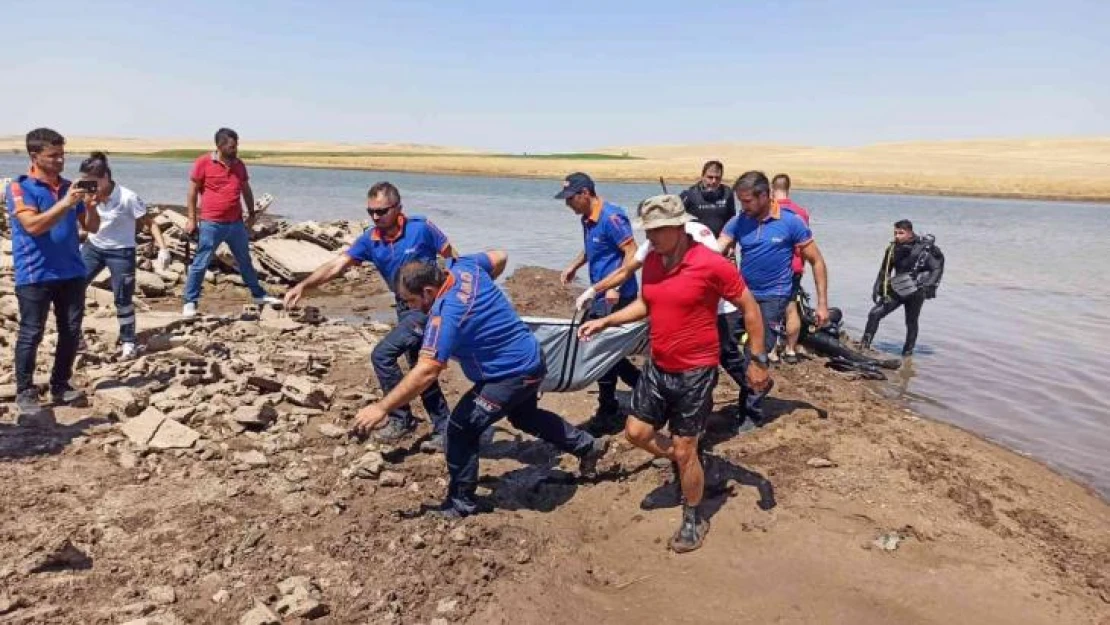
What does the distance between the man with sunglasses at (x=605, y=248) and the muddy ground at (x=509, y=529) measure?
0.63 m

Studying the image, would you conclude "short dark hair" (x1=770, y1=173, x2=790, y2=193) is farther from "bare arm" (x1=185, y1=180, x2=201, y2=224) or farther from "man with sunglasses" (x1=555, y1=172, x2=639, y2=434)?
"bare arm" (x1=185, y1=180, x2=201, y2=224)

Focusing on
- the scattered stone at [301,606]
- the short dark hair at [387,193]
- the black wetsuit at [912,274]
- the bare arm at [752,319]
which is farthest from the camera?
the black wetsuit at [912,274]

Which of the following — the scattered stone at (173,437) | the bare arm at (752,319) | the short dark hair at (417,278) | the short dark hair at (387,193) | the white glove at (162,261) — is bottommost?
the scattered stone at (173,437)

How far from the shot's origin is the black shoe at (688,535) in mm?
4648

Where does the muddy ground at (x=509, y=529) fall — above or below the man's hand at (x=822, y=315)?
below

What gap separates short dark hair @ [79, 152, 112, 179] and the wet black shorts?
201 inches

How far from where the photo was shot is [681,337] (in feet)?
14.6

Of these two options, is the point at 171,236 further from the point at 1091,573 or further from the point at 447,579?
the point at 1091,573

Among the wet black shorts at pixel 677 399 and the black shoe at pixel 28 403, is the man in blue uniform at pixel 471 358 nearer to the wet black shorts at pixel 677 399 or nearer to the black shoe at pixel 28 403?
the wet black shorts at pixel 677 399

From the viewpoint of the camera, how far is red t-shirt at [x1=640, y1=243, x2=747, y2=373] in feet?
14.2

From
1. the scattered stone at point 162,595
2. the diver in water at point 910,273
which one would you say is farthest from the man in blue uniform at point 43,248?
the diver in water at point 910,273

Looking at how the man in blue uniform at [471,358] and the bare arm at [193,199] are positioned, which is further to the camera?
the bare arm at [193,199]

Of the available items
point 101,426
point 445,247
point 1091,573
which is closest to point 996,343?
point 1091,573

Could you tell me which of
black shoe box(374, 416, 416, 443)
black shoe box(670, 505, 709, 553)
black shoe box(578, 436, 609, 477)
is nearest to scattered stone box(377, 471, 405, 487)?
black shoe box(374, 416, 416, 443)
